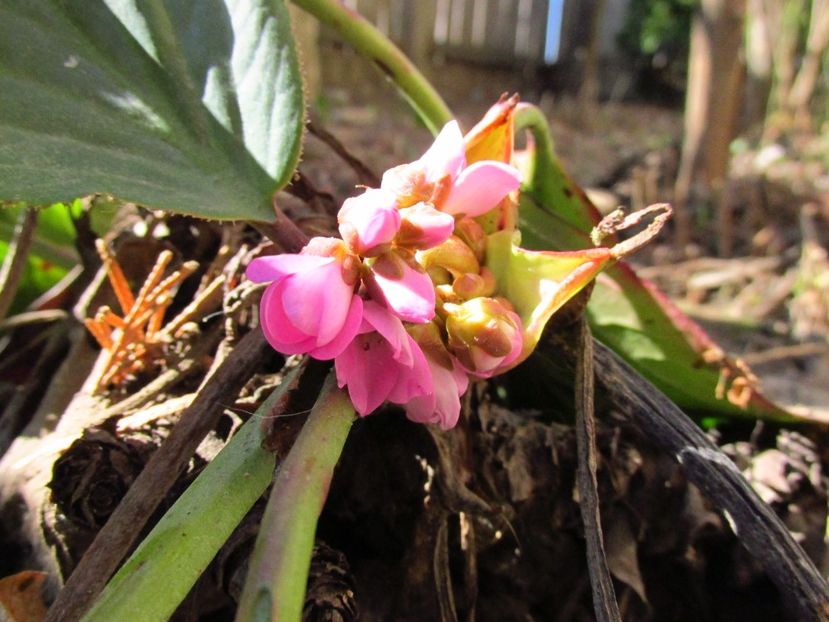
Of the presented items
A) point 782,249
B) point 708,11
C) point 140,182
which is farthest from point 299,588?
point 708,11

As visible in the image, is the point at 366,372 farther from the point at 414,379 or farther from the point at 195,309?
the point at 195,309

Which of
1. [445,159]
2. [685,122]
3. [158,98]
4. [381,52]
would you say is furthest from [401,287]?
[685,122]

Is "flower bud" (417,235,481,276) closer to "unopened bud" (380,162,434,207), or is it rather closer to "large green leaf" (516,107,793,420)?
"unopened bud" (380,162,434,207)

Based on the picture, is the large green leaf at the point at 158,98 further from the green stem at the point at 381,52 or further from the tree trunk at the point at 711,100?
the tree trunk at the point at 711,100

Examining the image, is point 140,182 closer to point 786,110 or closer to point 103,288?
point 103,288

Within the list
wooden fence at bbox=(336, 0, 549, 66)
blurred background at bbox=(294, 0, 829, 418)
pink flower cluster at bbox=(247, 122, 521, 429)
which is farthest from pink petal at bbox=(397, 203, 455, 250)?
wooden fence at bbox=(336, 0, 549, 66)

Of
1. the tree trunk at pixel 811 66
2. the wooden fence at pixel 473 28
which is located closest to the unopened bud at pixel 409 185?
the tree trunk at pixel 811 66
